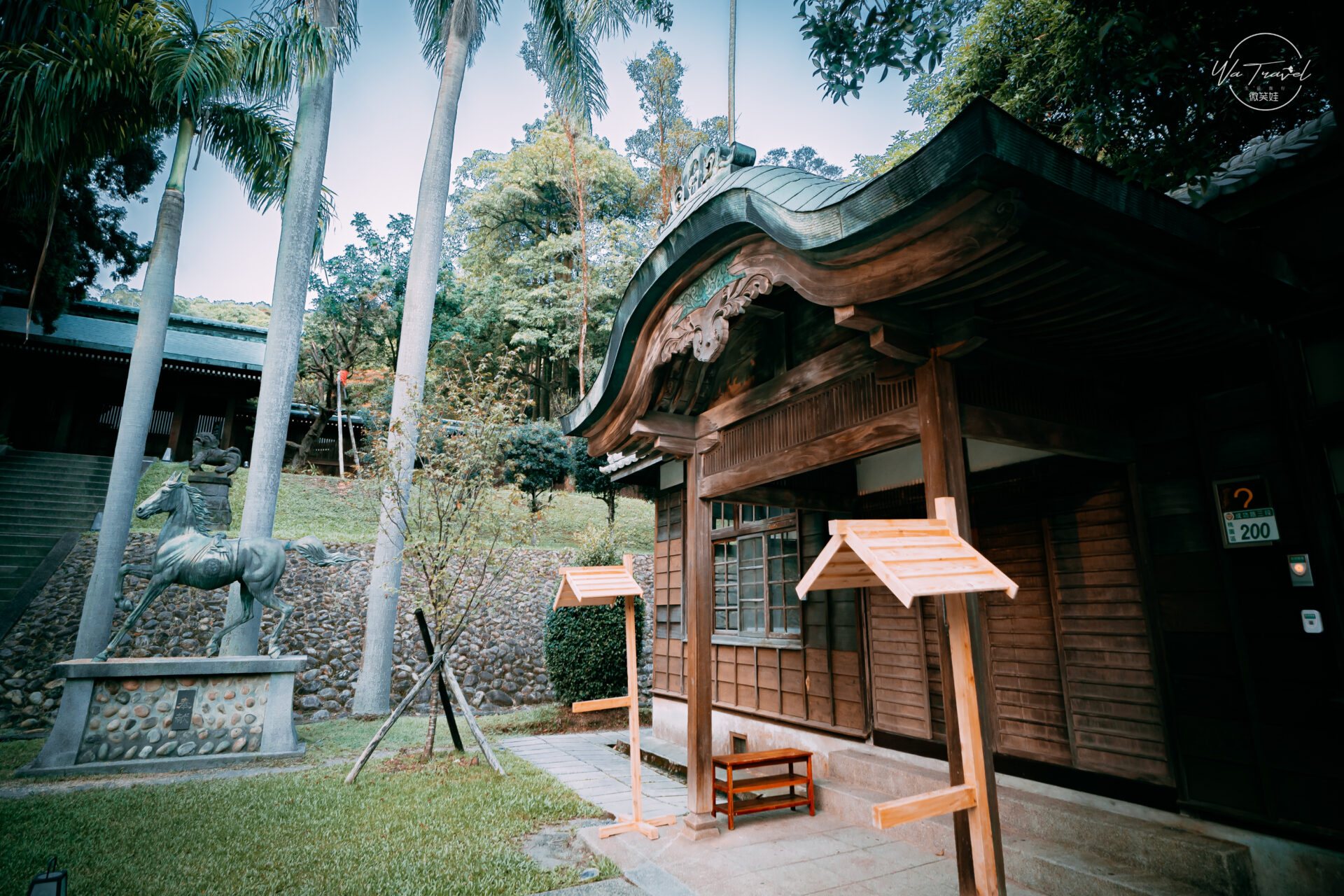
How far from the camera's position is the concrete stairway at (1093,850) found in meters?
2.95

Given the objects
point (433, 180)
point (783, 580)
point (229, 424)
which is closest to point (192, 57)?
point (433, 180)

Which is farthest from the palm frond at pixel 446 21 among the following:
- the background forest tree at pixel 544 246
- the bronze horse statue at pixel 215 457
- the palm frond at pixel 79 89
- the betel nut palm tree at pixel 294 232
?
the background forest tree at pixel 544 246

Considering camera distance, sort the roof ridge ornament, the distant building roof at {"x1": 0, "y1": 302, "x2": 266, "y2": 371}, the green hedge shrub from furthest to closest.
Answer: the distant building roof at {"x1": 0, "y1": 302, "x2": 266, "y2": 371}, the green hedge shrub, the roof ridge ornament

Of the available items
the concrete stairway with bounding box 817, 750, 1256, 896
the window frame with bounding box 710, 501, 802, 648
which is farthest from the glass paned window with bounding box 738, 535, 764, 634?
the concrete stairway with bounding box 817, 750, 1256, 896

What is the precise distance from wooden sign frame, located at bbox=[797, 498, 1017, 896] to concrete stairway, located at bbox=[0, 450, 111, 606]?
47.1ft

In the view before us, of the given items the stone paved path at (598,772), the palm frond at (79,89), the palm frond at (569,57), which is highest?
the palm frond at (569,57)

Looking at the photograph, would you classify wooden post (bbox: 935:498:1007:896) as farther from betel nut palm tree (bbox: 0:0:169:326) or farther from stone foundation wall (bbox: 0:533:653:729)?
betel nut palm tree (bbox: 0:0:169:326)

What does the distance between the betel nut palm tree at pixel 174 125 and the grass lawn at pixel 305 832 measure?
121 inches

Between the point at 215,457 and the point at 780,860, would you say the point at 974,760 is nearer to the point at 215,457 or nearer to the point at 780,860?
the point at 780,860

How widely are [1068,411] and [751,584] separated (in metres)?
4.14

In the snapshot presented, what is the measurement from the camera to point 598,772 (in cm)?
648

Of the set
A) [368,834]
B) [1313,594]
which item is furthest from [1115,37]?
[368,834]

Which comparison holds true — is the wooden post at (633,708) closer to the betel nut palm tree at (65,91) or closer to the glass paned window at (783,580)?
the glass paned window at (783,580)

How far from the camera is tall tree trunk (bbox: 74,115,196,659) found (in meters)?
8.38
